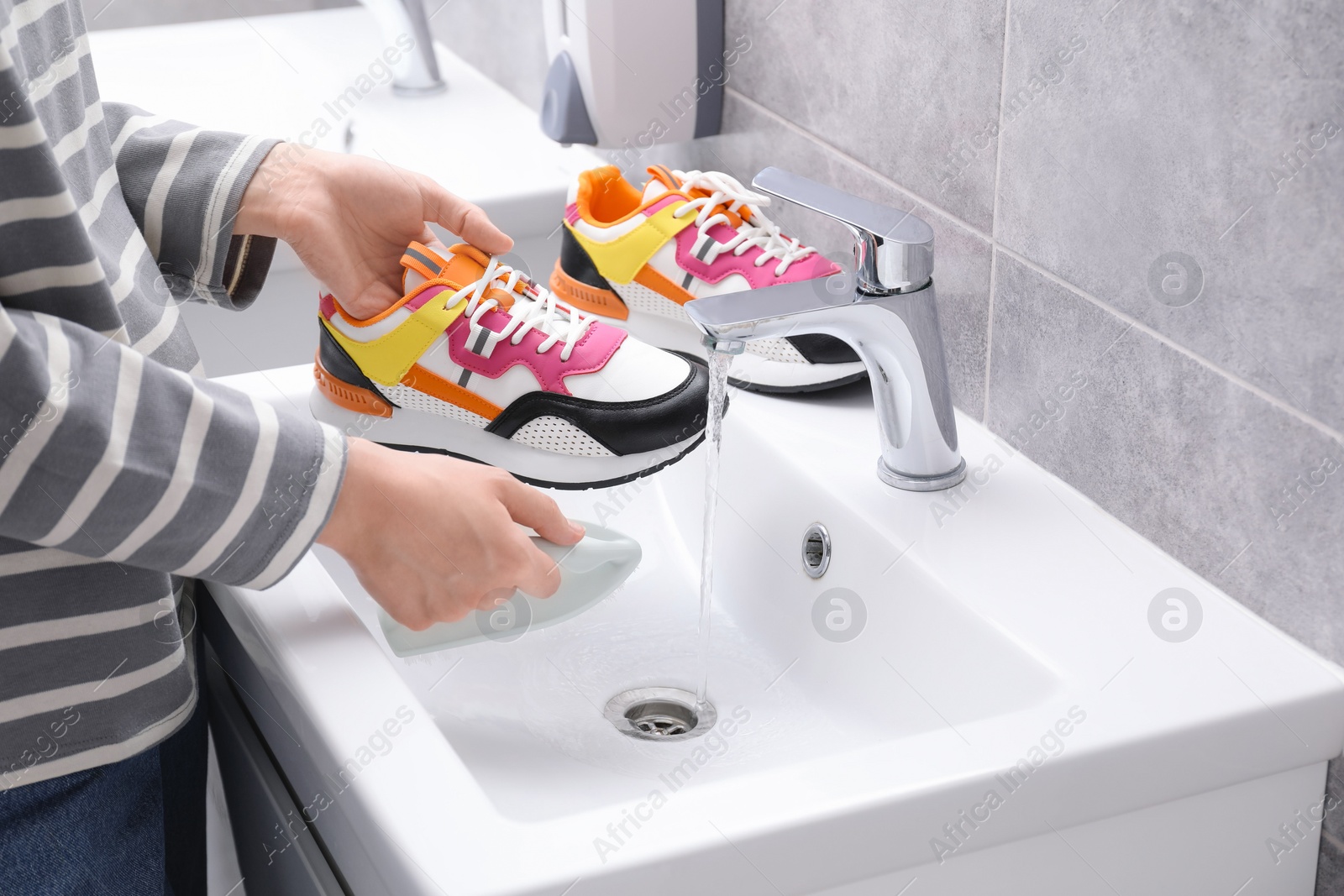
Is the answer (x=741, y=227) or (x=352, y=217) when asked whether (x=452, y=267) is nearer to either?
(x=352, y=217)

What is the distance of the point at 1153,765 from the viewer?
21.0 inches

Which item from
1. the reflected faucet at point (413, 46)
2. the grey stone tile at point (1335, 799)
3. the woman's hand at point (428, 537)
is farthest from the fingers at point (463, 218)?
the reflected faucet at point (413, 46)

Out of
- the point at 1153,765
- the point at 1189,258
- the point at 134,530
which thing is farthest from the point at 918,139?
the point at 134,530

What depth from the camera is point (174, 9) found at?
2029 millimetres

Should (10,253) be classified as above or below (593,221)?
above

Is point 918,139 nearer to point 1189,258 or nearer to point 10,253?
point 1189,258

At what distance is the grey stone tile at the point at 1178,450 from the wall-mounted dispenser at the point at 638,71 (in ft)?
1.15

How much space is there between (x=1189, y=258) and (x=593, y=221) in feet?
1.17

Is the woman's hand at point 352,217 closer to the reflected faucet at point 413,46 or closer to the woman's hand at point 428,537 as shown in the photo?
the woman's hand at point 428,537

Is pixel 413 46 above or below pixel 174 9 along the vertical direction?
above

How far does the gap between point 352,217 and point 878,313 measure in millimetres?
314

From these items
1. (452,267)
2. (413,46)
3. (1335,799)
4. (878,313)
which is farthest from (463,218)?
(413,46)

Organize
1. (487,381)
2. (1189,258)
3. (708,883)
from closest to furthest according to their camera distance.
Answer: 1. (708,883)
2. (1189,258)
3. (487,381)

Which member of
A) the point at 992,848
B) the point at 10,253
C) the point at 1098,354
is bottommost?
the point at 992,848
